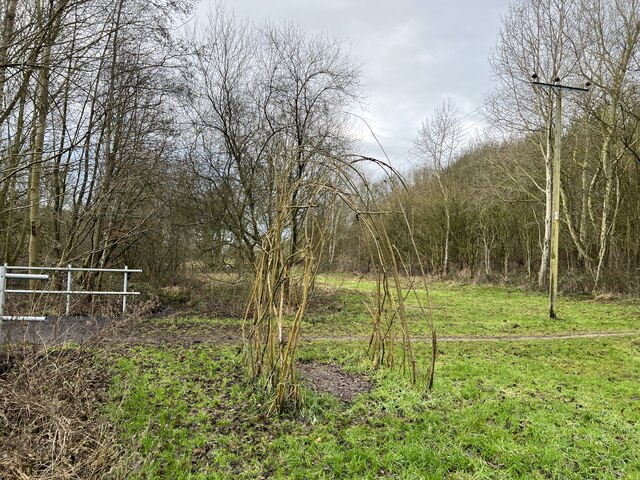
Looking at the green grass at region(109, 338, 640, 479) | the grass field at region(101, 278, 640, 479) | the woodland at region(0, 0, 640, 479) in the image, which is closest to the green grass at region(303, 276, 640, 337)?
the woodland at region(0, 0, 640, 479)

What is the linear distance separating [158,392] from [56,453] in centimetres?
152

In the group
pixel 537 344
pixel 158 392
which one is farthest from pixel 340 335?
pixel 158 392

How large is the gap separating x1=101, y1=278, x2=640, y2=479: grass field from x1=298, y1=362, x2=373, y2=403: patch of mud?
15 centimetres

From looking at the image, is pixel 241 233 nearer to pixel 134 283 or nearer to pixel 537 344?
pixel 134 283

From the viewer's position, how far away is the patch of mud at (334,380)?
16.6ft

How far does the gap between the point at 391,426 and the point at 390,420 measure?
0.31 ft

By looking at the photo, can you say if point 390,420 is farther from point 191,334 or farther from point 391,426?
point 191,334

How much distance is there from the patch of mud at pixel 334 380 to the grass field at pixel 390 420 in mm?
152

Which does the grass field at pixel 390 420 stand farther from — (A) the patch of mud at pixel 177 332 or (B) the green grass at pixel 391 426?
(A) the patch of mud at pixel 177 332

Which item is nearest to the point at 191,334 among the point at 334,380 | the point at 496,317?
the point at 334,380

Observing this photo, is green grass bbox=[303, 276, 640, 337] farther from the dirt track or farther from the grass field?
the grass field

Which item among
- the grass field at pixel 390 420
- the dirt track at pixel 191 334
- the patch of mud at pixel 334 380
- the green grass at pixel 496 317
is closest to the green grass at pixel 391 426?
the grass field at pixel 390 420

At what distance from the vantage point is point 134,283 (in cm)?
1337

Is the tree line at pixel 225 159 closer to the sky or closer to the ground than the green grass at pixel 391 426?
closer to the sky
